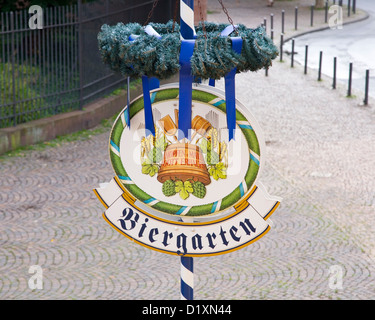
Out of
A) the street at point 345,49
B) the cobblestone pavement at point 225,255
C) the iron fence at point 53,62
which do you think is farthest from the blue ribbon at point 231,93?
the street at point 345,49

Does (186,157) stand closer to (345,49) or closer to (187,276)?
(187,276)

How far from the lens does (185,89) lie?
4676 millimetres

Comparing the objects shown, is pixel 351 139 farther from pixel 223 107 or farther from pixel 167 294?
pixel 223 107

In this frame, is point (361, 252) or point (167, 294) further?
point (361, 252)

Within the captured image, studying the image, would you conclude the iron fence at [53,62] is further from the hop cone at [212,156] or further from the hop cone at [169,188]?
the hop cone at [212,156]

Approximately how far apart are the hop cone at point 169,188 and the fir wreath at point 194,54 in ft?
2.36

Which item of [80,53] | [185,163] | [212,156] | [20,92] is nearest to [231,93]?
[212,156]

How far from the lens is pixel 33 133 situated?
13.4m

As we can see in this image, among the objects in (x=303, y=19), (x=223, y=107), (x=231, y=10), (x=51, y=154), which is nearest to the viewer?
(x=223, y=107)

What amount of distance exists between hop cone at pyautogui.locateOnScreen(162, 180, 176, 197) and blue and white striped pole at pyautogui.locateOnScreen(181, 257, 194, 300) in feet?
1.73

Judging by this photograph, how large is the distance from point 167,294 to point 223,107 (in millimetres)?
3565

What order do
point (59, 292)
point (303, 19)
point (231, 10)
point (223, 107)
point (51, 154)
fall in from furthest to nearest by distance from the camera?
point (231, 10)
point (303, 19)
point (51, 154)
point (59, 292)
point (223, 107)

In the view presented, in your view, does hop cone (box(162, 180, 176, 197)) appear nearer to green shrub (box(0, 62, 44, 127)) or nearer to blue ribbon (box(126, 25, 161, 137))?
blue ribbon (box(126, 25, 161, 137))

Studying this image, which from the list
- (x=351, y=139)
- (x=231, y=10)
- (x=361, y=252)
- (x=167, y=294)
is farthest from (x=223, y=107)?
(x=231, y=10)
